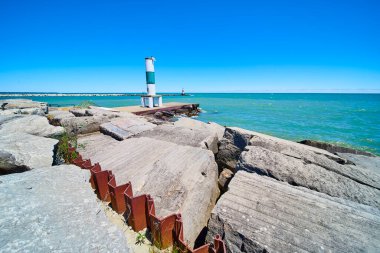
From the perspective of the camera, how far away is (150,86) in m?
15.9

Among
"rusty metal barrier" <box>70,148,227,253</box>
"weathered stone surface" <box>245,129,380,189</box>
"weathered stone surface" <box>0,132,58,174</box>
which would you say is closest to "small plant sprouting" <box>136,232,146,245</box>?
"rusty metal barrier" <box>70,148,227,253</box>

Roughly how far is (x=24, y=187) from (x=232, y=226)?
7.13 ft

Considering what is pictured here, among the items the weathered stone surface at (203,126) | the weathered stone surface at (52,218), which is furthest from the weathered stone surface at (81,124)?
the weathered stone surface at (52,218)

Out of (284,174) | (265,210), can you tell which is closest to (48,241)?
(265,210)

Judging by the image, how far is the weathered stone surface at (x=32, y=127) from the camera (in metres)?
3.61

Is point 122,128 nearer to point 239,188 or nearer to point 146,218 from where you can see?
point 146,218

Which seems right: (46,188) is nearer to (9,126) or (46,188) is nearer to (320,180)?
(9,126)

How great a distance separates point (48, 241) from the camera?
4.18ft

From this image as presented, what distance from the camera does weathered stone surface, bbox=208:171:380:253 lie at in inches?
70.7

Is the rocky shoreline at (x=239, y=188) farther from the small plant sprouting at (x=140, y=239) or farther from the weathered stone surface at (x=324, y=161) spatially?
the small plant sprouting at (x=140, y=239)

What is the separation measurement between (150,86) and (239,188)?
14.6 m

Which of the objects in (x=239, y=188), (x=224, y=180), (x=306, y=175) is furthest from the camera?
(x=224, y=180)

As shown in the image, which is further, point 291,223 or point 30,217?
point 291,223

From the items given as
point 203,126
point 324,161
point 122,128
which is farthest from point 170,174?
point 203,126
